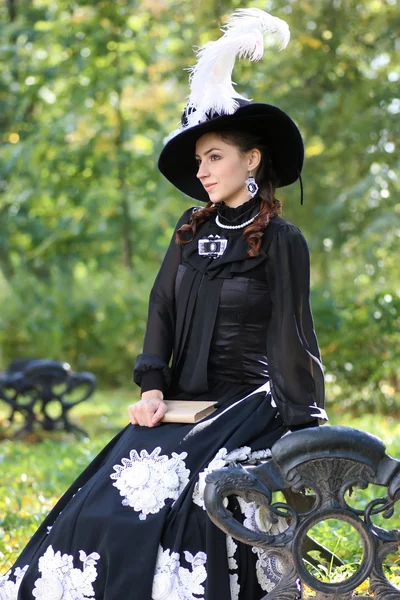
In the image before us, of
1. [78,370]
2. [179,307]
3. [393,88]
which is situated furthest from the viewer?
[78,370]

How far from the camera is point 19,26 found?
16453mm

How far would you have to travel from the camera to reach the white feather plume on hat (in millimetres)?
3459

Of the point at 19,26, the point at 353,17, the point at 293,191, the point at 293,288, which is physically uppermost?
the point at 19,26

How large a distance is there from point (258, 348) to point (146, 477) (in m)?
0.68

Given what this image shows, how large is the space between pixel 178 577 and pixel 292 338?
2.97 feet

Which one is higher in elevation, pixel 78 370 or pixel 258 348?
pixel 258 348

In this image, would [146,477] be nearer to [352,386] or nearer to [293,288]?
[293,288]

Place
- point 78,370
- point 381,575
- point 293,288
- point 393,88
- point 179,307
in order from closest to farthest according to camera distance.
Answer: point 381,575 < point 293,288 < point 179,307 < point 393,88 < point 78,370

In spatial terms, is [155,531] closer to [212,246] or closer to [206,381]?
[206,381]

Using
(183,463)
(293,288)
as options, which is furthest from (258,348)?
(183,463)

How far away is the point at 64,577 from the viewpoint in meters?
3.14

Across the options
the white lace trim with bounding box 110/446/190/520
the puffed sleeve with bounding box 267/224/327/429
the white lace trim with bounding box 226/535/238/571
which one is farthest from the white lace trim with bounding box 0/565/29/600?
the puffed sleeve with bounding box 267/224/327/429

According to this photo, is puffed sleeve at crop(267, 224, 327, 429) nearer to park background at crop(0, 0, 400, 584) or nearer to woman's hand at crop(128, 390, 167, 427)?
woman's hand at crop(128, 390, 167, 427)

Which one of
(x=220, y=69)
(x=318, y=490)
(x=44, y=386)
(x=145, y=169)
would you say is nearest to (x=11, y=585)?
(x=318, y=490)
